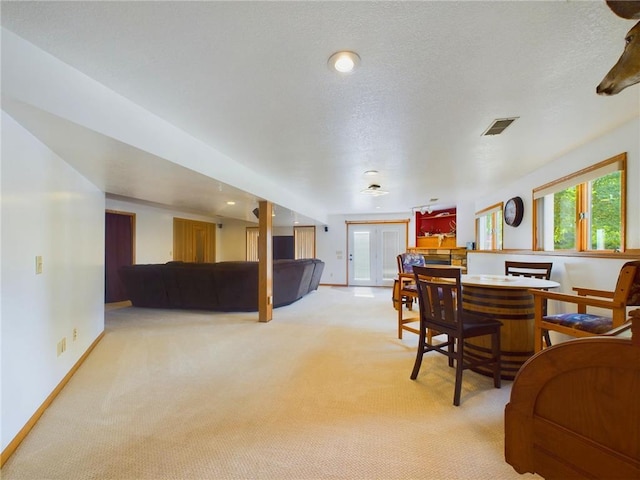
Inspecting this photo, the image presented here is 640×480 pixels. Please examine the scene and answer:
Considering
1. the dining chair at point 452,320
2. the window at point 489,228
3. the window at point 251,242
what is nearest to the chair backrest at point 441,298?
the dining chair at point 452,320

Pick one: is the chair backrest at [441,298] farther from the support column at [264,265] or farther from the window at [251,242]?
the window at [251,242]

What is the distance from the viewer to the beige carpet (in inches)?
58.2

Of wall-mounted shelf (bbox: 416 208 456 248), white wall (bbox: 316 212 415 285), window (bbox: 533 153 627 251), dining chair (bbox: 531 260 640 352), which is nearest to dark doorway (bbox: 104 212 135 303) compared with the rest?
white wall (bbox: 316 212 415 285)

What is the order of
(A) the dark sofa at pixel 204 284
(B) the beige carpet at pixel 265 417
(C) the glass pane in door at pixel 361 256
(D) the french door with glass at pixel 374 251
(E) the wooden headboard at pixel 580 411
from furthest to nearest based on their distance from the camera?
(C) the glass pane in door at pixel 361 256 → (D) the french door with glass at pixel 374 251 → (A) the dark sofa at pixel 204 284 → (B) the beige carpet at pixel 265 417 → (E) the wooden headboard at pixel 580 411

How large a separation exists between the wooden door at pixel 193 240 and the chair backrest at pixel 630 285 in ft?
25.1

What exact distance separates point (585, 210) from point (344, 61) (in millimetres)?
3229

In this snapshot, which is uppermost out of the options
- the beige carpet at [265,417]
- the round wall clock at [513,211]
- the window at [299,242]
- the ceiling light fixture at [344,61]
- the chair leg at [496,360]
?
the ceiling light fixture at [344,61]

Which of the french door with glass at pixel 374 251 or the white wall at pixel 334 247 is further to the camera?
the white wall at pixel 334 247

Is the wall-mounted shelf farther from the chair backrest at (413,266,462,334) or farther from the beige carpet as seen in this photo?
the chair backrest at (413,266,462,334)

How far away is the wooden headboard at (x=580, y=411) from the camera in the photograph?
0.61 metres

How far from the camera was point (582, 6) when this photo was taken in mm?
1246

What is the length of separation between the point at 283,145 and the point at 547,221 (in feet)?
11.9

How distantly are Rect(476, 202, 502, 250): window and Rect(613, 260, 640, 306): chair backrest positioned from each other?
3753 mm

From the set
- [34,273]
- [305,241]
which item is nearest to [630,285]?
[34,273]
